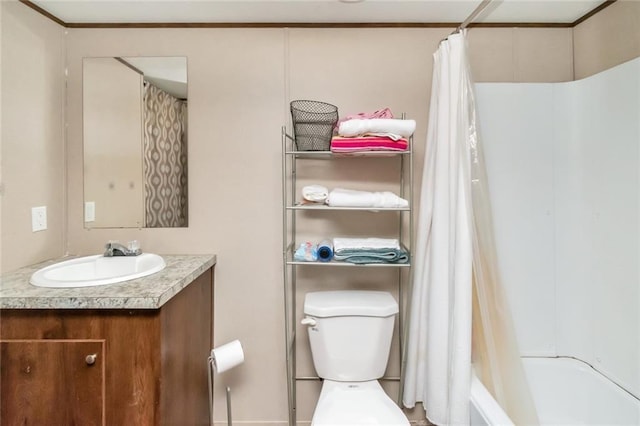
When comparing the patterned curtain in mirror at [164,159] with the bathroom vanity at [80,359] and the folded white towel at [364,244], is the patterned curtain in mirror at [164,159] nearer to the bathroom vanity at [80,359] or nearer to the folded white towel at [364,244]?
the bathroom vanity at [80,359]

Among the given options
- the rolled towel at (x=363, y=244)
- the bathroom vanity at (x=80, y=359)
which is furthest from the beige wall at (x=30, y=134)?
the rolled towel at (x=363, y=244)

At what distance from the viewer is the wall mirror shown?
1.72m

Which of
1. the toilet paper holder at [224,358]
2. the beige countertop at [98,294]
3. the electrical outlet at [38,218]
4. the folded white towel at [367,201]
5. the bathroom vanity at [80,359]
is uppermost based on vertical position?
the folded white towel at [367,201]

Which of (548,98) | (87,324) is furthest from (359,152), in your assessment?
(87,324)

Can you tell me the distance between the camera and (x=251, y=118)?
173 cm

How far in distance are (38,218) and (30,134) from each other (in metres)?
0.41

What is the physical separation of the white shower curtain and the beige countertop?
1.07 m

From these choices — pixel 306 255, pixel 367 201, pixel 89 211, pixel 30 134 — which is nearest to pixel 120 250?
pixel 89 211

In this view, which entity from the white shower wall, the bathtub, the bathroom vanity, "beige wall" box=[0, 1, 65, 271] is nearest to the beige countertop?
the bathroom vanity

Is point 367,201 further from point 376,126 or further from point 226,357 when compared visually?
point 226,357

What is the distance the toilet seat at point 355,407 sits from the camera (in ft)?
3.99

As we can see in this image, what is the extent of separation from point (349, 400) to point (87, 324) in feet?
3.44

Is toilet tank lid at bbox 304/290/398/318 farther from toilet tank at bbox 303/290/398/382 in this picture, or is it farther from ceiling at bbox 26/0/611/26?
ceiling at bbox 26/0/611/26

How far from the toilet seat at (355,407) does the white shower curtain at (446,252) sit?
24 cm
